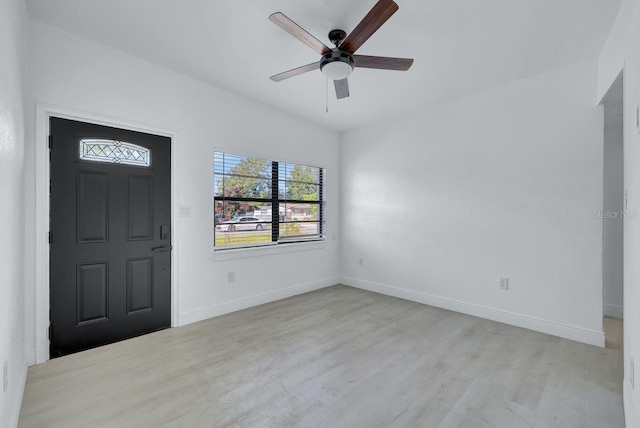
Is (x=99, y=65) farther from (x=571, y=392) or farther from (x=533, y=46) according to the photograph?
(x=571, y=392)

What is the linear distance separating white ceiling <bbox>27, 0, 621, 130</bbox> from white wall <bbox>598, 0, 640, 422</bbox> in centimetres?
33

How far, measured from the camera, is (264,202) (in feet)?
13.7

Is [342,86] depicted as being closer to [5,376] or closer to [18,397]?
[5,376]

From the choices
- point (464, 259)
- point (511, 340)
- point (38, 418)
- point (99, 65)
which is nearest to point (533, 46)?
→ point (464, 259)

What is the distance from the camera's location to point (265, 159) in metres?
4.12

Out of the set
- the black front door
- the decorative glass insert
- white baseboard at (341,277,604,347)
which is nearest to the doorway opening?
white baseboard at (341,277,604,347)

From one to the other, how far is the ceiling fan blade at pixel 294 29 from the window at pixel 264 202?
1.95 meters

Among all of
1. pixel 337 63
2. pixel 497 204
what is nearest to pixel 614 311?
pixel 497 204

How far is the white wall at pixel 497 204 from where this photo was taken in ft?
9.63

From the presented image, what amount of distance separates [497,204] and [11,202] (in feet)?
13.9

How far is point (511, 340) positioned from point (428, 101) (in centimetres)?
291

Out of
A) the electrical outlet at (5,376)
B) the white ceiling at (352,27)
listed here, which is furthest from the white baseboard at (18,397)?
the white ceiling at (352,27)

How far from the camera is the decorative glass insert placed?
268 cm

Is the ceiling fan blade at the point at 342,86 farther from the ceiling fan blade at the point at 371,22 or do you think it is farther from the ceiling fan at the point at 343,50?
the ceiling fan blade at the point at 371,22
